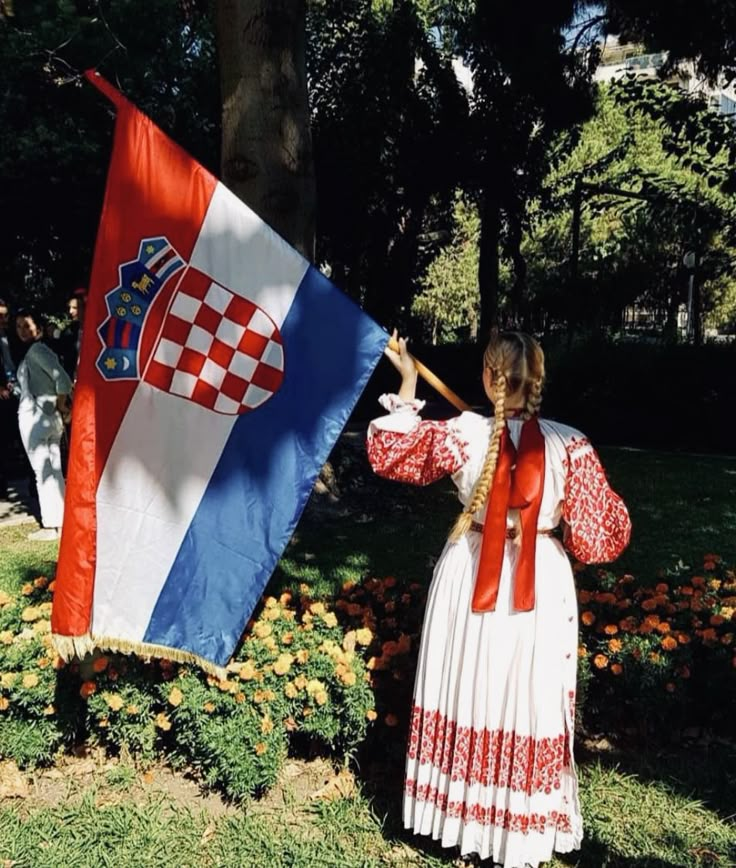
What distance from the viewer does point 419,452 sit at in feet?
9.70

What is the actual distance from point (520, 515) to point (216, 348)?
1322 mm

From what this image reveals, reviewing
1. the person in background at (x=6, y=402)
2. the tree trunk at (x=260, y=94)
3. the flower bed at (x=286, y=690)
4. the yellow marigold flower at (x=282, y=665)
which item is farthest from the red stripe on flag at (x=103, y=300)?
the person in background at (x=6, y=402)

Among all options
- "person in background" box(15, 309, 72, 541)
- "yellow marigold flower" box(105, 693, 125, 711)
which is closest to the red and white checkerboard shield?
A: "yellow marigold flower" box(105, 693, 125, 711)

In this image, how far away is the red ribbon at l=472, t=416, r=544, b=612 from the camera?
282 cm

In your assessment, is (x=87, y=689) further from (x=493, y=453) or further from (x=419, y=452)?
(x=493, y=453)

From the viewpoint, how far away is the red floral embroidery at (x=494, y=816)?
2.91 meters

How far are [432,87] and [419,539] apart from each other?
11187 mm

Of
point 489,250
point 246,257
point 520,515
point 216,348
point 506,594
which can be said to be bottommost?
point 506,594

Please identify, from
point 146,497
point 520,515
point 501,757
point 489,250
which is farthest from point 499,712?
point 489,250

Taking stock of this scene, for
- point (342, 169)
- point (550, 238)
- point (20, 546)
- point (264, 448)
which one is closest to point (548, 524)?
point (264, 448)

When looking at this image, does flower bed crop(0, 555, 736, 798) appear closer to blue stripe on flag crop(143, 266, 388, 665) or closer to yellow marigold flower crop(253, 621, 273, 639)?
yellow marigold flower crop(253, 621, 273, 639)

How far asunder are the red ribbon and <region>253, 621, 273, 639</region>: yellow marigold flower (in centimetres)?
135

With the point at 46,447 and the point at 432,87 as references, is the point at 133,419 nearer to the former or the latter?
the point at 46,447

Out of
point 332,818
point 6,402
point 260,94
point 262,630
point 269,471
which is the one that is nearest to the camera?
point 269,471
